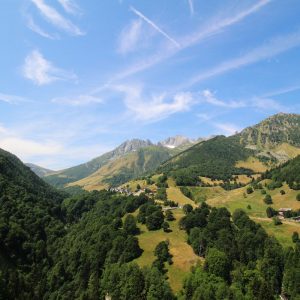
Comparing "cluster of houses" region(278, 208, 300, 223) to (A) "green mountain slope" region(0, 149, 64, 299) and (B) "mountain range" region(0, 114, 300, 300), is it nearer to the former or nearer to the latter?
(B) "mountain range" region(0, 114, 300, 300)

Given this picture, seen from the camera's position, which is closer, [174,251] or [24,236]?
[174,251]

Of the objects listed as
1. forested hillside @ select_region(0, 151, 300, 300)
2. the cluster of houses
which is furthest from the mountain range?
the cluster of houses

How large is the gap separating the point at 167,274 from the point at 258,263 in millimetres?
33131

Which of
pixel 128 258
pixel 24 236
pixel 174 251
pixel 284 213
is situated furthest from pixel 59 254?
pixel 284 213

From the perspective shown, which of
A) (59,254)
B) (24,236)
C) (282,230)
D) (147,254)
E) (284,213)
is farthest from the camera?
(284,213)

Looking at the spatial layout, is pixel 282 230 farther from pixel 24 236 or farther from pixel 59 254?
pixel 24 236

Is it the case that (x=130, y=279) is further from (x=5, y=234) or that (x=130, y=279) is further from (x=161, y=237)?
(x=5, y=234)

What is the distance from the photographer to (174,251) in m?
134

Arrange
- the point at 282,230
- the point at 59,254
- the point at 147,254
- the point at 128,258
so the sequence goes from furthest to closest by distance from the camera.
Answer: the point at 59,254, the point at 282,230, the point at 147,254, the point at 128,258

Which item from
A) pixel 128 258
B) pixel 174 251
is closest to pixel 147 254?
pixel 128 258

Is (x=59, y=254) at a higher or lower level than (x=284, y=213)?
lower

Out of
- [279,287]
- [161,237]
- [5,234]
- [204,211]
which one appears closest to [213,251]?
[279,287]

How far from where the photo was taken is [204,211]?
543 feet

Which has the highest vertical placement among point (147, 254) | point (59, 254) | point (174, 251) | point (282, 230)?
point (282, 230)
